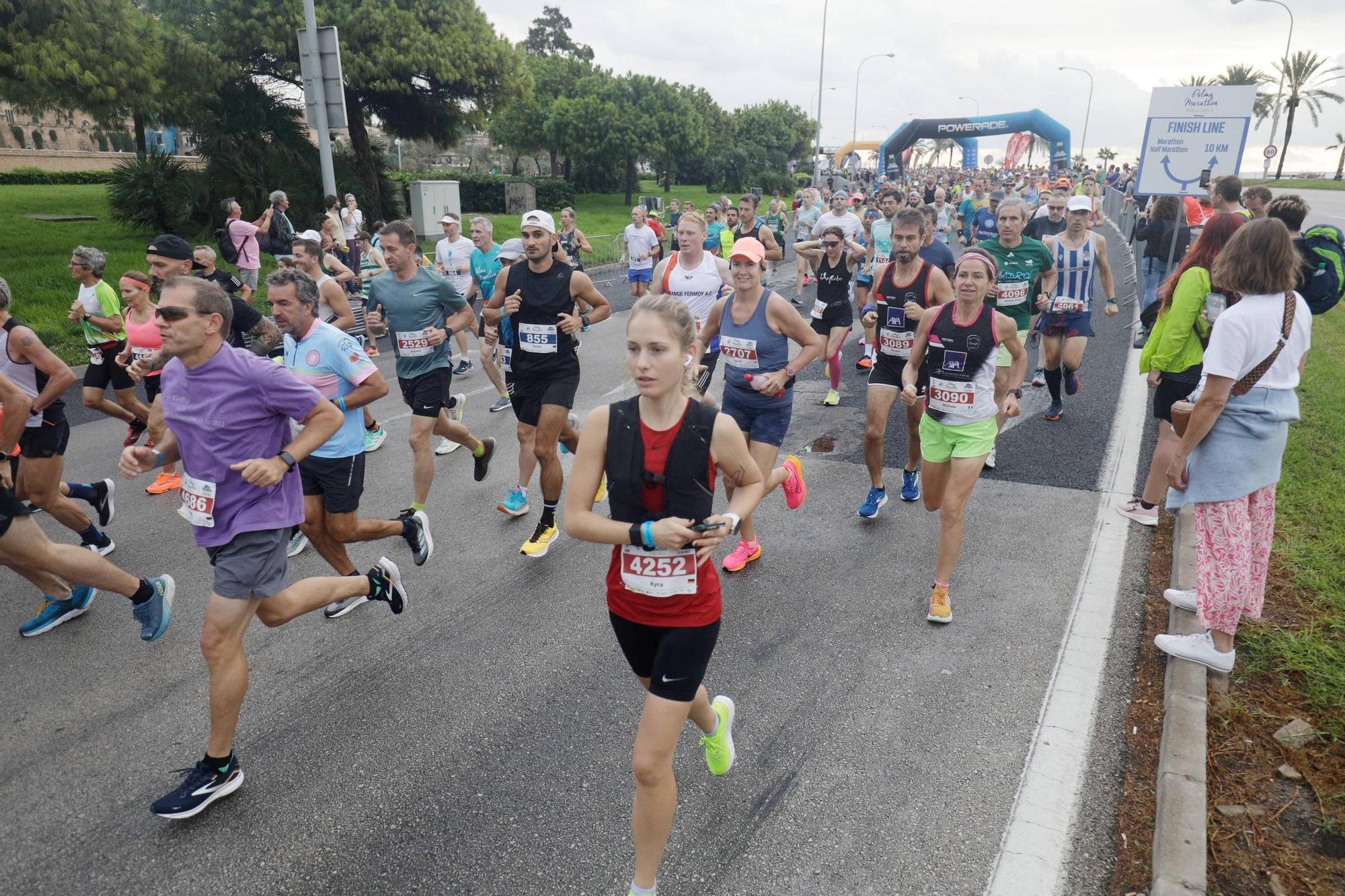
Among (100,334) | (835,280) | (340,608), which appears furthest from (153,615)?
(835,280)

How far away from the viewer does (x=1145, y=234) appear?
11328 mm

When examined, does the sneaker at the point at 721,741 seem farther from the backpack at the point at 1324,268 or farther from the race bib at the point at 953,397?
the backpack at the point at 1324,268

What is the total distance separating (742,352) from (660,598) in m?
2.81

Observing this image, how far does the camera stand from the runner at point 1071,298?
26.2ft

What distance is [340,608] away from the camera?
478 centimetres

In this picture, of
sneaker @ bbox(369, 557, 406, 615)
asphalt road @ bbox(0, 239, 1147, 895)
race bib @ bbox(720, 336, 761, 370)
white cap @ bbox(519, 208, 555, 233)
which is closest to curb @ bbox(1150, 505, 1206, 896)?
asphalt road @ bbox(0, 239, 1147, 895)

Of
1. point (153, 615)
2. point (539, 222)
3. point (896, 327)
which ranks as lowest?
point (153, 615)

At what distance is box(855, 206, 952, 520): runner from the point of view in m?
5.80

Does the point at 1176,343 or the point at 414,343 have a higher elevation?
the point at 1176,343

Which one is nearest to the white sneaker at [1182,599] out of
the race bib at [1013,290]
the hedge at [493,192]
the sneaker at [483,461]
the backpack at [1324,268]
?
the backpack at [1324,268]

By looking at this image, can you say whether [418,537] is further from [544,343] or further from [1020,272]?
[1020,272]

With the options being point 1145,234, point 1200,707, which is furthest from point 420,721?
point 1145,234

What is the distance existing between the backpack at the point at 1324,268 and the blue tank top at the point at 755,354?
9.93ft

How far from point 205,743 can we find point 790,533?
3704 millimetres
